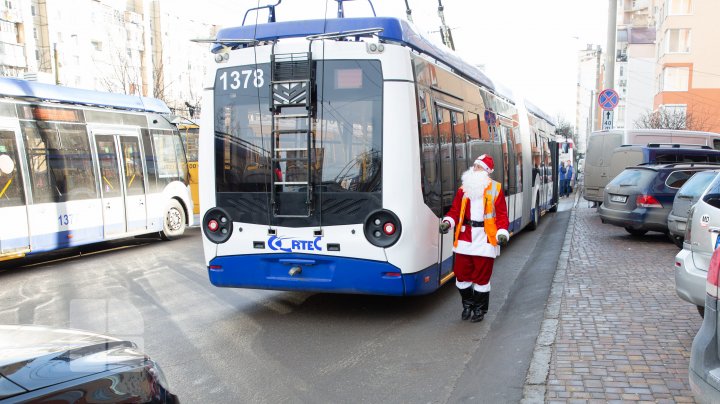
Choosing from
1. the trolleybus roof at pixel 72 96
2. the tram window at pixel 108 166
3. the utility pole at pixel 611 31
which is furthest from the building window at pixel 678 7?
the tram window at pixel 108 166

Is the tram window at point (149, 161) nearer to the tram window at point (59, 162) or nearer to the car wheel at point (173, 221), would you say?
the car wheel at point (173, 221)

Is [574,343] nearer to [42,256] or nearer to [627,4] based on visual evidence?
[42,256]

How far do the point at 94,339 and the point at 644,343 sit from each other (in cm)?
453

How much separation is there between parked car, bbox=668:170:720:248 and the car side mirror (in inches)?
151

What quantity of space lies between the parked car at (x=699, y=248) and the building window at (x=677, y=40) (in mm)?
50860

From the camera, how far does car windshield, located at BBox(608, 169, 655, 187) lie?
12.4 metres

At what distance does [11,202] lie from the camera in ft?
32.0

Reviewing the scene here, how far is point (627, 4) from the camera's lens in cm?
9488

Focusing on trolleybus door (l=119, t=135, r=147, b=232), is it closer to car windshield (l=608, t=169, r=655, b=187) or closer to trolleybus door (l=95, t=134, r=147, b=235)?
trolleybus door (l=95, t=134, r=147, b=235)

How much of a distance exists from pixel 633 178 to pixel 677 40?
43.8m

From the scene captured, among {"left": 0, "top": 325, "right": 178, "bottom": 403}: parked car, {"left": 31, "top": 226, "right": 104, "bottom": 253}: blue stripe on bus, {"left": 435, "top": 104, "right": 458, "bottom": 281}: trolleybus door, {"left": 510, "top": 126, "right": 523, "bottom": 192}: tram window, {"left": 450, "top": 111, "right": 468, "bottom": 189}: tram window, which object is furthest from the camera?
{"left": 510, "top": 126, "right": 523, "bottom": 192}: tram window

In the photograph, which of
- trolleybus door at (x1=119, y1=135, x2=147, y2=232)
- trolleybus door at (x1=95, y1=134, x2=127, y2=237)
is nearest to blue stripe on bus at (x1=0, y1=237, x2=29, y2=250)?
trolleybus door at (x1=95, y1=134, x2=127, y2=237)

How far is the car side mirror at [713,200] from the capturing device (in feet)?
17.1

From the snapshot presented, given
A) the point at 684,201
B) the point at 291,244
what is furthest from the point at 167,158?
the point at 684,201
